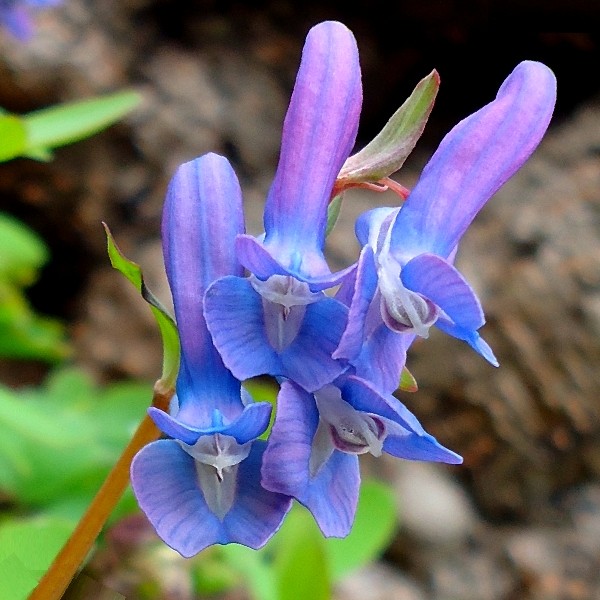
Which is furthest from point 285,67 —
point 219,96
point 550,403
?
point 550,403

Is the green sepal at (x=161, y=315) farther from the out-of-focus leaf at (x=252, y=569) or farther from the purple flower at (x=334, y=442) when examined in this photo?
the out-of-focus leaf at (x=252, y=569)

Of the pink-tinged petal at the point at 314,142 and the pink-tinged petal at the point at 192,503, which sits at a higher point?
the pink-tinged petal at the point at 314,142

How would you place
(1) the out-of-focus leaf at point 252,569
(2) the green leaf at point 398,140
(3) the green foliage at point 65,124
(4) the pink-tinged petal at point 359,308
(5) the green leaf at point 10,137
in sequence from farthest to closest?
(1) the out-of-focus leaf at point 252,569 < (3) the green foliage at point 65,124 < (5) the green leaf at point 10,137 < (2) the green leaf at point 398,140 < (4) the pink-tinged petal at point 359,308

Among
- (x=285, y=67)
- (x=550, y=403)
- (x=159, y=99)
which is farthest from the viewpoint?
(x=285, y=67)

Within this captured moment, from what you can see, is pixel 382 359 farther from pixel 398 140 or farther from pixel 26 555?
pixel 26 555

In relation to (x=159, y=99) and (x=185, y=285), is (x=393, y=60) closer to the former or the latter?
(x=159, y=99)

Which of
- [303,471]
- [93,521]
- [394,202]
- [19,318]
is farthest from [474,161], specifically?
[19,318]

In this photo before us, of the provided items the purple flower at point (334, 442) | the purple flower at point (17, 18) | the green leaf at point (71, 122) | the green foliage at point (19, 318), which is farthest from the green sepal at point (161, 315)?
the purple flower at point (17, 18)

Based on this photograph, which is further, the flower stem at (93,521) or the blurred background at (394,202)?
the blurred background at (394,202)
